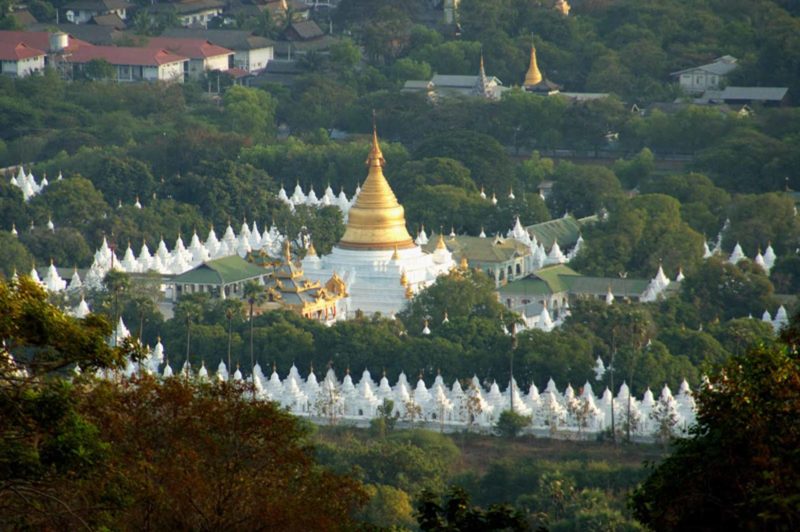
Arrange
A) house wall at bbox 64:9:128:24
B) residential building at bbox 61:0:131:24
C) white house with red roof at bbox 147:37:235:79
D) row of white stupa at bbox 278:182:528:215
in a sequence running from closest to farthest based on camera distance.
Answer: row of white stupa at bbox 278:182:528:215 → white house with red roof at bbox 147:37:235:79 → house wall at bbox 64:9:128:24 → residential building at bbox 61:0:131:24

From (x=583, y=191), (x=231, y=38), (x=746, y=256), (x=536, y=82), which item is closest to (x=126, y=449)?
(x=746, y=256)

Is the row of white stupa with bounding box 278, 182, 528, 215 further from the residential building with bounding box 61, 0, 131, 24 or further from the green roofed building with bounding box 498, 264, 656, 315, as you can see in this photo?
the residential building with bounding box 61, 0, 131, 24

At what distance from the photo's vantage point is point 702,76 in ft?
389

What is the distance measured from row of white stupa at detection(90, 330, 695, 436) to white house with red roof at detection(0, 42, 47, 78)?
63867mm

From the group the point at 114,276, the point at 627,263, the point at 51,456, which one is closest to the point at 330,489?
the point at 51,456

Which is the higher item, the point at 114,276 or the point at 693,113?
the point at 693,113

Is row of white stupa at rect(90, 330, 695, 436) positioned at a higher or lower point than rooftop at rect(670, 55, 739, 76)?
lower

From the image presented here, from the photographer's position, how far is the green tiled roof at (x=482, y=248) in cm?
7900

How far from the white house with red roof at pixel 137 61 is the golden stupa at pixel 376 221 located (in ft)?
159

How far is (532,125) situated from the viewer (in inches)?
4117

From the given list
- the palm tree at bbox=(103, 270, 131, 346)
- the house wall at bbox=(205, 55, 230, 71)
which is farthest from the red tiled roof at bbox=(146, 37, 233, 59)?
the palm tree at bbox=(103, 270, 131, 346)

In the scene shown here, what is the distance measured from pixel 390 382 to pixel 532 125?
134ft

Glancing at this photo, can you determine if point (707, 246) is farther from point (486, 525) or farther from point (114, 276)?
point (486, 525)

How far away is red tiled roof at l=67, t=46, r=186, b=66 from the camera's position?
126688 millimetres
